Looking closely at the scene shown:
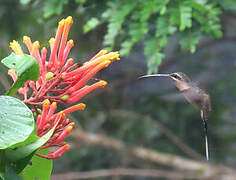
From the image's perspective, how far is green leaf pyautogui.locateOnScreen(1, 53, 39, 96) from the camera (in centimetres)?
141

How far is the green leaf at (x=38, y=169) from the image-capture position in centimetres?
149

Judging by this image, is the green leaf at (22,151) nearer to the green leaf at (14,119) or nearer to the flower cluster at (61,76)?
the green leaf at (14,119)

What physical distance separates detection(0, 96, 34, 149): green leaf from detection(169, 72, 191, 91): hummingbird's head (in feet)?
3.24

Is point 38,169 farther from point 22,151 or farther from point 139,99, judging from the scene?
point 139,99

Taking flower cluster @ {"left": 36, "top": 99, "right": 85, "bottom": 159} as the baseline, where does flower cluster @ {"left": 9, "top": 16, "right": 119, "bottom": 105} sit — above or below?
above

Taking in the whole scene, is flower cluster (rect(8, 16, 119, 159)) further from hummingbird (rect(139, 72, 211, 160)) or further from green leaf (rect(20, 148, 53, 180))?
hummingbird (rect(139, 72, 211, 160))

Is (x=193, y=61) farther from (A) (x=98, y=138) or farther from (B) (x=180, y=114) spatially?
(A) (x=98, y=138)

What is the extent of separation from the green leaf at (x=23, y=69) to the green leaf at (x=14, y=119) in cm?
7

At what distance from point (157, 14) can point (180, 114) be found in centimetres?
203

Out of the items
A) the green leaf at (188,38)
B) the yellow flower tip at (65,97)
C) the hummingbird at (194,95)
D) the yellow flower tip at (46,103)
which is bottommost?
the yellow flower tip at (46,103)

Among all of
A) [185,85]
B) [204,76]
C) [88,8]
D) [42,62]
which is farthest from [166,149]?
[42,62]

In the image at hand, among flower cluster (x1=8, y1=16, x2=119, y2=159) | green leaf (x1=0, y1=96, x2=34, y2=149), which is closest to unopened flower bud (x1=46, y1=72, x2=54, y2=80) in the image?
flower cluster (x1=8, y1=16, x2=119, y2=159)

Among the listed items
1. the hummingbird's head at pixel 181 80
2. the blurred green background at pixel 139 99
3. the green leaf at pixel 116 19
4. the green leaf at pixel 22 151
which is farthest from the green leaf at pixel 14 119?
the blurred green background at pixel 139 99

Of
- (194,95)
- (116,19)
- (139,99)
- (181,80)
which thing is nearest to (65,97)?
(181,80)
